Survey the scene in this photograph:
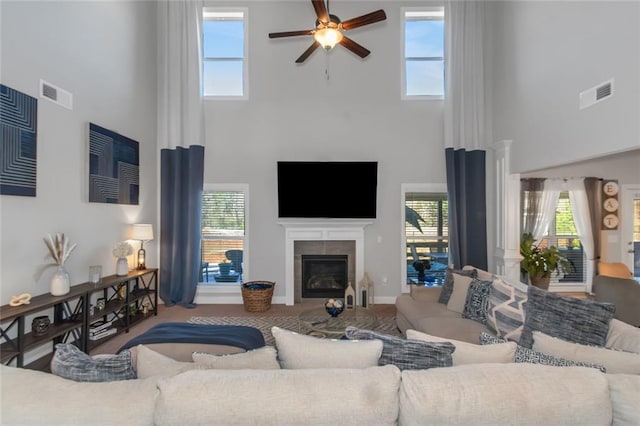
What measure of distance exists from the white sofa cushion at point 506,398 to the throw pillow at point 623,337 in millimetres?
795

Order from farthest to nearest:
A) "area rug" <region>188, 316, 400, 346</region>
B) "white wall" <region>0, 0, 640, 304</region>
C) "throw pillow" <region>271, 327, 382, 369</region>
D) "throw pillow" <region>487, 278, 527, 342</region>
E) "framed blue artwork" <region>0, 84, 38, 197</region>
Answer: "area rug" <region>188, 316, 400, 346</region> → "white wall" <region>0, 0, 640, 304</region> → "framed blue artwork" <region>0, 84, 38, 197</region> → "throw pillow" <region>487, 278, 527, 342</region> → "throw pillow" <region>271, 327, 382, 369</region>

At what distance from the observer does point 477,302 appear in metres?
3.24

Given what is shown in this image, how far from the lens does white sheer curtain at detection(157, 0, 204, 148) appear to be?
547cm

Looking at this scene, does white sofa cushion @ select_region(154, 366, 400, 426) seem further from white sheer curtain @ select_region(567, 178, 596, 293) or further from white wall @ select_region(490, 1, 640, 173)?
white sheer curtain @ select_region(567, 178, 596, 293)

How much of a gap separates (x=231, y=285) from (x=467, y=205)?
440 cm

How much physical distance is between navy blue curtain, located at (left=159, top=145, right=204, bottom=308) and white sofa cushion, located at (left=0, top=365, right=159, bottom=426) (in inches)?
165

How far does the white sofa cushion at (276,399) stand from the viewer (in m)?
1.23

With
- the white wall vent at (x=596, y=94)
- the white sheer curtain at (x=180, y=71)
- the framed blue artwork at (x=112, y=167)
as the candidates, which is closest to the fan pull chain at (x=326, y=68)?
the white sheer curtain at (x=180, y=71)

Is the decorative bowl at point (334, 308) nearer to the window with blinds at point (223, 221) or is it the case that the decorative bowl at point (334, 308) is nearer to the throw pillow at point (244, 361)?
the throw pillow at point (244, 361)

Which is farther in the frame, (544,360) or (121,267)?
(121,267)

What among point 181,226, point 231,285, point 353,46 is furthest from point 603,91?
point 181,226

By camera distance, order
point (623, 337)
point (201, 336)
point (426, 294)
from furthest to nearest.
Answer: point (426, 294)
point (201, 336)
point (623, 337)

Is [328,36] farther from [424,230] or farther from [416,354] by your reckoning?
[424,230]

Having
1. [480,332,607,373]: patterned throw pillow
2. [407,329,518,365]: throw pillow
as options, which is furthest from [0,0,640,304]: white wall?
[407,329,518,365]: throw pillow
